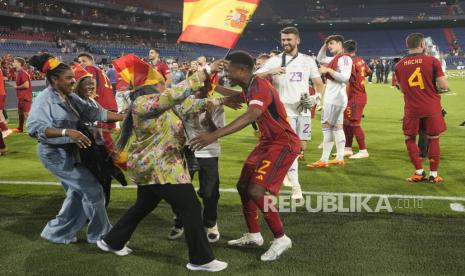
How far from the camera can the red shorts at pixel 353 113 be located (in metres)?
9.43

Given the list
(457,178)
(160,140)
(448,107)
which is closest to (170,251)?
(160,140)

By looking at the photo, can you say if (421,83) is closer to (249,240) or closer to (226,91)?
(226,91)

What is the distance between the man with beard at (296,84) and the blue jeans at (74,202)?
2633 millimetres

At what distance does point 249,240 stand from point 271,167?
837 mm

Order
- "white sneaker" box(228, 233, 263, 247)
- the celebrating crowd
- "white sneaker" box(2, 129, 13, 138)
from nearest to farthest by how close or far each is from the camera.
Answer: the celebrating crowd
"white sneaker" box(228, 233, 263, 247)
"white sneaker" box(2, 129, 13, 138)

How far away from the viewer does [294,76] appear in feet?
21.4

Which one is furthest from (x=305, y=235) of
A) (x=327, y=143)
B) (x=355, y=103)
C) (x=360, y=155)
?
(x=355, y=103)

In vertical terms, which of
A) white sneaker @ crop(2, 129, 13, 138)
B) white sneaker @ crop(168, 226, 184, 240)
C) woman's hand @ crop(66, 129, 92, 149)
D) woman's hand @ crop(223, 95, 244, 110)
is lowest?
white sneaker @ crop(2, 129, 13, 138)

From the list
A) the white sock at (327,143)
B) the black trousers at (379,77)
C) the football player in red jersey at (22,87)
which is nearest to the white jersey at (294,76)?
the white sock at (327,143)

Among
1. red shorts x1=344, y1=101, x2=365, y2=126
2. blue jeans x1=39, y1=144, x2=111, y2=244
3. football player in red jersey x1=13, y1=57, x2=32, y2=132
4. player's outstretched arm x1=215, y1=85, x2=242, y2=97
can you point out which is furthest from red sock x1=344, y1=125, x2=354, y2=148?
football player in red jersey x1=13, y1=57, x2=32, y2=132

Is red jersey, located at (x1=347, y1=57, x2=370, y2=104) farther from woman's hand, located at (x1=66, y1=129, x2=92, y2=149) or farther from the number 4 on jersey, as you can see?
woman's hand, located at (x1=66, y1=129, x2=92, y2=149)

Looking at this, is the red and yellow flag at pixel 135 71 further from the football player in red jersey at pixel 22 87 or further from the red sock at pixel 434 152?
the football player in red jersey at pixel 22 87

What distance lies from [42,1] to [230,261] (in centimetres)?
4921

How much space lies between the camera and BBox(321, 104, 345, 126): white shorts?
8531 mm
